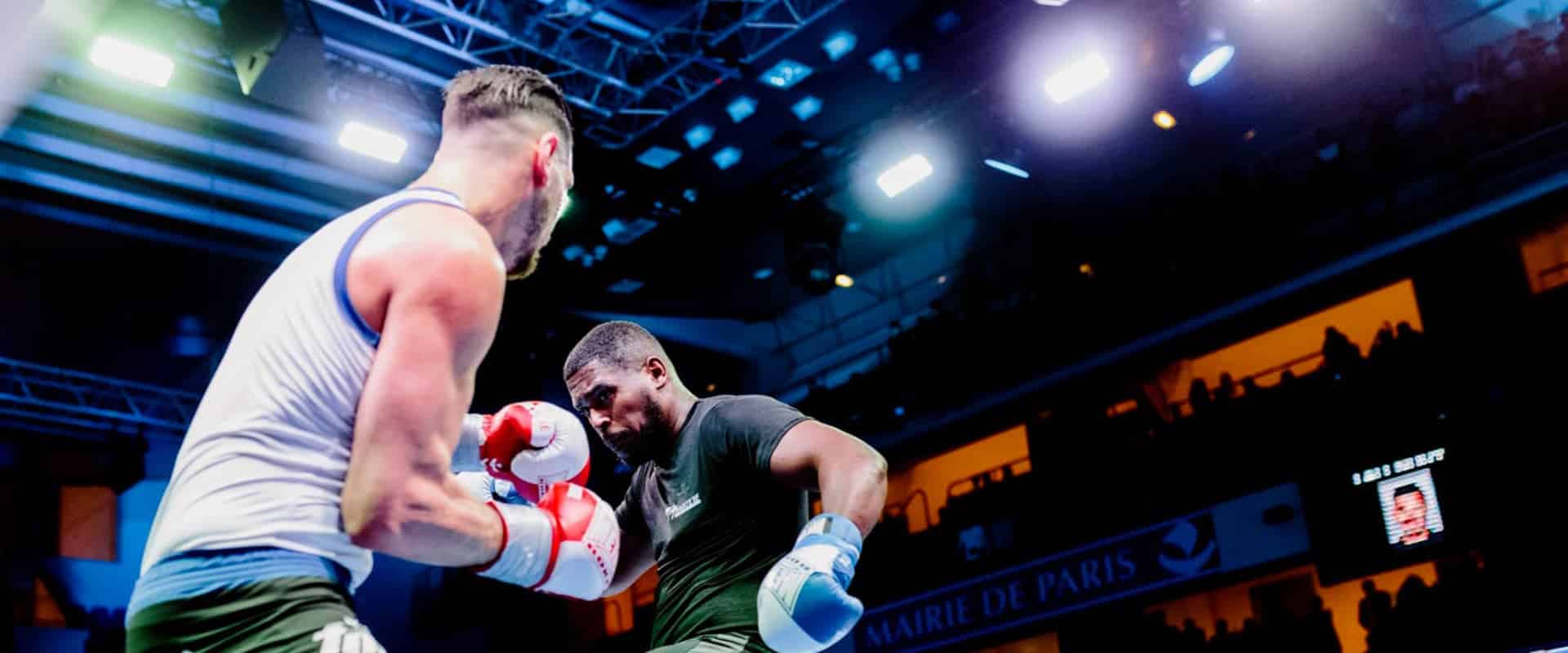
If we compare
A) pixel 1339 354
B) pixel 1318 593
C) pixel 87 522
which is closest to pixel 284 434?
pixel 1339 354

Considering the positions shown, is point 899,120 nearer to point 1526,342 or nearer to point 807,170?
point 807,170

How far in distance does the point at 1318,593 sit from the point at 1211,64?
24.2ft

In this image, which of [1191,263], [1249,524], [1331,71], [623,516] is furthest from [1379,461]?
[623,516]

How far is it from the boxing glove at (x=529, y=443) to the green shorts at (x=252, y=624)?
0.89 m

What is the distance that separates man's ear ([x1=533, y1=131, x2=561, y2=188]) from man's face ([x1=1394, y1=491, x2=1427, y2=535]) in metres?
9.18

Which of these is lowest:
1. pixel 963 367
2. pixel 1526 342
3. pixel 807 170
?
pixel 1526 342

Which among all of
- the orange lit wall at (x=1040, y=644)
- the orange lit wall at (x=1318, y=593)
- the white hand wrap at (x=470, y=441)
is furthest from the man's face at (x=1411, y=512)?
the white hand wrap at (x=470, y=441)

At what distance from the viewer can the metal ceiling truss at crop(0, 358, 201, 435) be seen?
13.6 meters

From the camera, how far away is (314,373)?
1.69 metres

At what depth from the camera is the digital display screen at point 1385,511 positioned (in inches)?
368

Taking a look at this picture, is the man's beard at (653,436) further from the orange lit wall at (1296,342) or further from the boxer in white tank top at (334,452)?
the orange lit wall at (1296,342)

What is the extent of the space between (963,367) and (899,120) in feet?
14.8

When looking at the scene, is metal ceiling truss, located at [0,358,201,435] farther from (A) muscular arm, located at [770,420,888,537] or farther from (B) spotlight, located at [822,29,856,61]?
(A) muscular arm, located at [770,420,888,537]

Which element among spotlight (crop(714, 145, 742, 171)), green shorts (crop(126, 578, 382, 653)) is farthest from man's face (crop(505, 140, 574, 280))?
spotlight (crop(714, 145, 742, 171))
